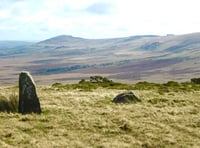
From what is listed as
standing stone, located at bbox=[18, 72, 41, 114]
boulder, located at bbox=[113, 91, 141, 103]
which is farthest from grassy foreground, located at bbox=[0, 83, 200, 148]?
boulder, located at bbox=[113, 91, 141, 103]

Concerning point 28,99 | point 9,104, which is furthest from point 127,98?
point 9,104

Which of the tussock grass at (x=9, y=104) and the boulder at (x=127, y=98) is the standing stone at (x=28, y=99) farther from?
the boulder at (x=127, y=98)

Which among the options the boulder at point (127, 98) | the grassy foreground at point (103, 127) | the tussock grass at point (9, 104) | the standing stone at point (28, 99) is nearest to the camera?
the grassy foreground at point (103, 127)

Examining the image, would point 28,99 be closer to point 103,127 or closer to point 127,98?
point 103,127

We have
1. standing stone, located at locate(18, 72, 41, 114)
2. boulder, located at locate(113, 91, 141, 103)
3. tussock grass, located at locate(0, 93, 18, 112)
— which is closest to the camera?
standing stone, located at locate(18, 72, 41, 114)

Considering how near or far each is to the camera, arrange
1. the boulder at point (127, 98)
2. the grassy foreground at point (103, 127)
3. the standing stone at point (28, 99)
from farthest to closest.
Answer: the boulder at point (127, 98), the standing stone at point (28, 99), the grassy foreground at point (103, 127)

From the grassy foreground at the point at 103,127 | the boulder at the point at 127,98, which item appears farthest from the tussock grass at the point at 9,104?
the boulder at the point at 127,98

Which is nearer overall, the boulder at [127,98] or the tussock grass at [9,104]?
the tussock grass at [9,104]

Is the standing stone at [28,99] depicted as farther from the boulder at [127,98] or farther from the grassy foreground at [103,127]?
the boulder at [127,98]

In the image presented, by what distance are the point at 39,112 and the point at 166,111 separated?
9267 millimetres

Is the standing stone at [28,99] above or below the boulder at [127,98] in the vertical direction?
above

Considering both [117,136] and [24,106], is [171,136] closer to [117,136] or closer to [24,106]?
[117,136]

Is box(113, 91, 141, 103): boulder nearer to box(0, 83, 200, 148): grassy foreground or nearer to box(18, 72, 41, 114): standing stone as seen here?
box(0, 83, 200, 148): grassy foreground

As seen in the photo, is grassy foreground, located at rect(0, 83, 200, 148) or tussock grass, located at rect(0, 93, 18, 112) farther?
tussock grass, located at rect(0, 93, 18, 112)
